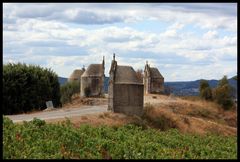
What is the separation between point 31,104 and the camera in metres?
37.8

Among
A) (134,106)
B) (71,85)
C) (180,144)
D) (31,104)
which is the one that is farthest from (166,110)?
(180,144)

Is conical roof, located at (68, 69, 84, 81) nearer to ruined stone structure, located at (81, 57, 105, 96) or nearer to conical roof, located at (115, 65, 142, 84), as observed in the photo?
ruined stone structure, located at (81, 57, 105, 96)

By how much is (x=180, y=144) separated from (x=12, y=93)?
19748 mm

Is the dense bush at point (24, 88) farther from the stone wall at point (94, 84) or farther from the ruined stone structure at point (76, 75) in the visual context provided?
the ruined stone structure at point (76, 75)

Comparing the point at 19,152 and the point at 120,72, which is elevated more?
the point at 120,72

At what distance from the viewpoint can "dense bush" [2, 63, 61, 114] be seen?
120 feet

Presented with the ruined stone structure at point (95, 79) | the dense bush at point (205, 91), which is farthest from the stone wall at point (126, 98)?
the dense bush at point (205, 91)

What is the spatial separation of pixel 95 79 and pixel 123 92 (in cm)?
1386

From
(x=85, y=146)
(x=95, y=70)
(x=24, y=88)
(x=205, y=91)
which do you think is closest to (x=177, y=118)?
(x=24, y=88)

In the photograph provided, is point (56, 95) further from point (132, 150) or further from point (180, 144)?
point (132, 150)

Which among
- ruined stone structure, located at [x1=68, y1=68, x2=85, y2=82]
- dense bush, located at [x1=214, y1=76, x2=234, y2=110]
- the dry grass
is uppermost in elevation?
ruined stone structure, located at [x1=68, y1=68, x2=85, y2=82]

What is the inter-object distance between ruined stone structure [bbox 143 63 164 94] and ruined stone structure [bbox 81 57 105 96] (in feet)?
27.8

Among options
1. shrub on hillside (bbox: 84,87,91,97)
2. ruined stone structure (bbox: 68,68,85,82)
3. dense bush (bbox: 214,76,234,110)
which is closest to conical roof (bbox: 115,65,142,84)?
shrub on hillside (bbox: 84,87,91,97)

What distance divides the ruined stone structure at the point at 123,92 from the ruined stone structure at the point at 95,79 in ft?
42.5
